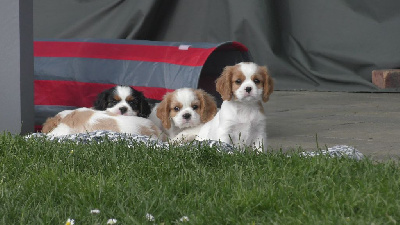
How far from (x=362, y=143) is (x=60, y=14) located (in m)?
6.39

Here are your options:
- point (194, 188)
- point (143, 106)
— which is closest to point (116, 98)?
point (143, 106)

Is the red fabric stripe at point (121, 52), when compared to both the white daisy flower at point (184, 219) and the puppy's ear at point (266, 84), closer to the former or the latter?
the puppy's ear at point (266, 84)

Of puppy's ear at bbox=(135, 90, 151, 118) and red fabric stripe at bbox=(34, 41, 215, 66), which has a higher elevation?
red fabric stripe at bbox=(34, 41, 215, 66)

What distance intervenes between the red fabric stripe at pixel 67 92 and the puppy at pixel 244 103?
5.03ft

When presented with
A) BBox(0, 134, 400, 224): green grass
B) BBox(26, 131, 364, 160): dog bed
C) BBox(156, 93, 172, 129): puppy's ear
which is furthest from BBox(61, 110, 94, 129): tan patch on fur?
BBox(0, 134, 400, 224): green grass

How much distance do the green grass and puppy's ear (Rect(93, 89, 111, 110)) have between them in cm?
185

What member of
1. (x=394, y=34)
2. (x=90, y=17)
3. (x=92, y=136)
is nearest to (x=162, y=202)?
(x=92, y=136)

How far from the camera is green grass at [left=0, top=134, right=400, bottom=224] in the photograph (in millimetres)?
2951

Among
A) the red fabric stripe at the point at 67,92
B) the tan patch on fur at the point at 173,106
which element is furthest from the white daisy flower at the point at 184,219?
the red fabric stripe at the point at 67,92

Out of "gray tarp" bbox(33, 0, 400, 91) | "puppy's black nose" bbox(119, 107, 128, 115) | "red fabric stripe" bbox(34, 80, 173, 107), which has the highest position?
"gray tarp" bbox(33, 0, 400, 91)

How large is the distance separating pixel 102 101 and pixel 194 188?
279cm

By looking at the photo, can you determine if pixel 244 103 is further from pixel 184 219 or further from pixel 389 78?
pixel 389 78

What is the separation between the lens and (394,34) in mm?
9250

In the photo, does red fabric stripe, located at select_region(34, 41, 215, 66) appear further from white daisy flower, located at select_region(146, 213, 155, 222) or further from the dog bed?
white daisy flower, located at select_region(146, 213, 155, 222)
